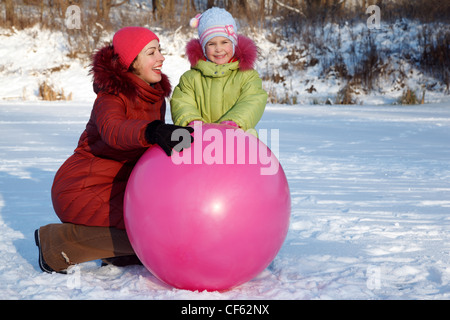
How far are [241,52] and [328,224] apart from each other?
1595mm

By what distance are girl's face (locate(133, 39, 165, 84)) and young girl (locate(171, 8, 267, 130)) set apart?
0.32m

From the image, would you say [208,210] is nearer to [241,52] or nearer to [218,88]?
[218,88]

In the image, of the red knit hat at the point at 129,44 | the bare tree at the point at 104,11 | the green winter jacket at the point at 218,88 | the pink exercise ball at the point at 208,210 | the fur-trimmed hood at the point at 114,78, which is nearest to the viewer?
the pink exercise ball at the point at 208,210

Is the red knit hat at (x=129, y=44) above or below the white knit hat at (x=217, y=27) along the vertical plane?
below

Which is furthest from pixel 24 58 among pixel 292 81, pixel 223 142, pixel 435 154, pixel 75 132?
pixel 223 142

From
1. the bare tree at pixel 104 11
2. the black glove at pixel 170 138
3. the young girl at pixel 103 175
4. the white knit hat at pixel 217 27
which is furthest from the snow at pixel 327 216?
the bare tree at pixel 104 11

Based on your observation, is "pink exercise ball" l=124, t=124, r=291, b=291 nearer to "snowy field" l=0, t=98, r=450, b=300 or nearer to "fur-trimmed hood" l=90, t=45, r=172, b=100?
"snowy field" l=0, t=98, r=450, b=300

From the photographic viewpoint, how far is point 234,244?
2.61 metres

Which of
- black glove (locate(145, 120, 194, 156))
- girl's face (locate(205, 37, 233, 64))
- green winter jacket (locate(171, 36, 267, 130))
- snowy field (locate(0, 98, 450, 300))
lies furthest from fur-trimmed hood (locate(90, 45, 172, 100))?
snowy field (locate(0, 98, 450, 300))

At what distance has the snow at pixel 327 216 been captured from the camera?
9.63ft

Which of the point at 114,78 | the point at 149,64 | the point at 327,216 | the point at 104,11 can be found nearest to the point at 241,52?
the point at 149,64

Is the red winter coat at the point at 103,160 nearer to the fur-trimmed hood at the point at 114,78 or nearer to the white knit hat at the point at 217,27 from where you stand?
the fur-trimmed hood at the point at 114,78

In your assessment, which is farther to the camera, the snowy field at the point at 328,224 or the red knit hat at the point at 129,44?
the red knit hat at the point at 129,44
